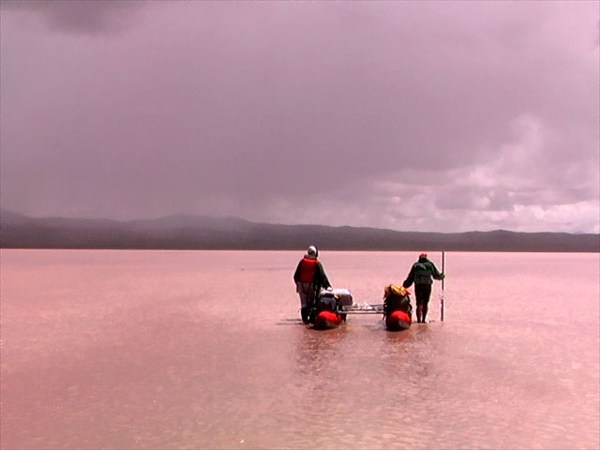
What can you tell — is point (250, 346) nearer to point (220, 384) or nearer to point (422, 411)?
point (220, 384)

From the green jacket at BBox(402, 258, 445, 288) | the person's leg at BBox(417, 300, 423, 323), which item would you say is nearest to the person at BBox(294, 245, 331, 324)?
the green jacket at BBox(402, 258, 445, 288)

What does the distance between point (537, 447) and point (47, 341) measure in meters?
8.48

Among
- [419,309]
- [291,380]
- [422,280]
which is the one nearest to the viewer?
[291,380]

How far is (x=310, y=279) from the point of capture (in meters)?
13.7

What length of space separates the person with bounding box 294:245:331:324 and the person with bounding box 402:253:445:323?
1.63m

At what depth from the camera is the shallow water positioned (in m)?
6.50

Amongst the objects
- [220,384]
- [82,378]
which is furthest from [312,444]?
[82,378]

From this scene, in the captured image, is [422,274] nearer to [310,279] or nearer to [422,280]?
[422,280]

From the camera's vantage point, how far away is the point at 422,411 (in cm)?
719

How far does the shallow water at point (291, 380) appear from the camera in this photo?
6.50 m

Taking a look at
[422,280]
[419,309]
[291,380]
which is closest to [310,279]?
[422,280]

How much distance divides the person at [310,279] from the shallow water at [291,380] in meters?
0.61

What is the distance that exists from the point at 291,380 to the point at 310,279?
16.9ft

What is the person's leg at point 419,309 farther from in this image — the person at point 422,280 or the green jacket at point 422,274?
the green jacket at point 422,274
